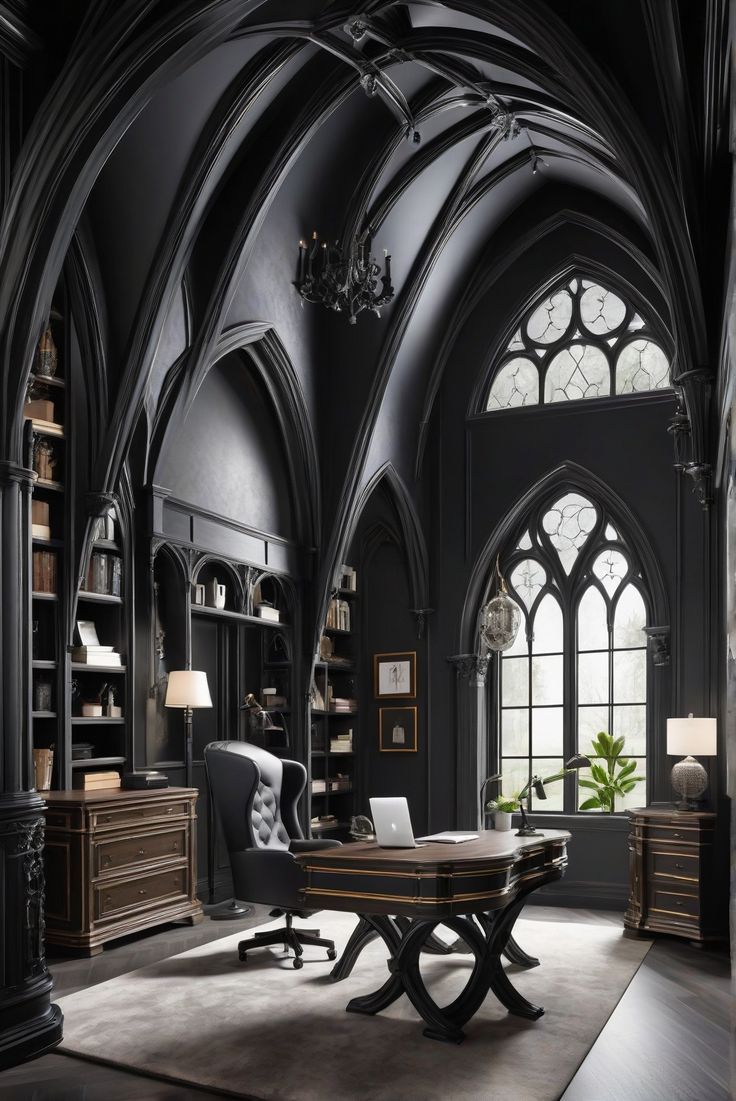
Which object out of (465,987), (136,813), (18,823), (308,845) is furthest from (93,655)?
(465,987)

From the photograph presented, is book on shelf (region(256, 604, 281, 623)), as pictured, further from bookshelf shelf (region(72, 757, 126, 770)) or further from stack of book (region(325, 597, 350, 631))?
bookshelf shelf (region(72, 757, 126, 770))

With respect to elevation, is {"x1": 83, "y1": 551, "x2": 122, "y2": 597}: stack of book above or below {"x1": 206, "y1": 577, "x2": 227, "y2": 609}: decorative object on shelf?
above

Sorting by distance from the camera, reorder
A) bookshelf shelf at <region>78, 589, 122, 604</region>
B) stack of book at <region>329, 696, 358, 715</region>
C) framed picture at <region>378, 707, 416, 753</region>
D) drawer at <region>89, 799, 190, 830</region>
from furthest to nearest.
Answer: framed picture at <region>378, 707, 416, 753</region>
stack of book at <region>329, 696, 358, 715</region>
bookshelf shelf at <region>78, 589, 122, 604</region>
drawer at <region>89, 799, 190, 830</region>

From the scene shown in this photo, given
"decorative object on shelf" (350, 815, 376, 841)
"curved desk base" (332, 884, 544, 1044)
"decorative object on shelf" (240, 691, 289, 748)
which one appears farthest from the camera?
"decorative object on shelf" (240, 691, 289, 748)

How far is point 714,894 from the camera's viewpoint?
7055 millimetres

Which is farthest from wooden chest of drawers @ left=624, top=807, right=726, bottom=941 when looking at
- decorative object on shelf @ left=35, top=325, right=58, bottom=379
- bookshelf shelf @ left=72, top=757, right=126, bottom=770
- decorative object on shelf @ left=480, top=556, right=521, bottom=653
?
decorative object on shelf @ left=35, top=325, right=58, bottom=379

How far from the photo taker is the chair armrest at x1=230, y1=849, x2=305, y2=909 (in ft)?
18.8

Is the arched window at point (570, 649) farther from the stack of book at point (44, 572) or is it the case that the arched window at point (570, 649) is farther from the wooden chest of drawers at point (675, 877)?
the stack of book at point (44, 572)

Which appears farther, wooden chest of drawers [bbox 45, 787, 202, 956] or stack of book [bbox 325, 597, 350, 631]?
stack of book [bbox 325, 597, 350, 631]

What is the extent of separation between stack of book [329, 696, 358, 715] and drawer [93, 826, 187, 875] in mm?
2920

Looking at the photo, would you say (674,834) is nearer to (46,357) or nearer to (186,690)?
(186,690)

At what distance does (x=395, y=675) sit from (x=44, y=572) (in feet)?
14.5

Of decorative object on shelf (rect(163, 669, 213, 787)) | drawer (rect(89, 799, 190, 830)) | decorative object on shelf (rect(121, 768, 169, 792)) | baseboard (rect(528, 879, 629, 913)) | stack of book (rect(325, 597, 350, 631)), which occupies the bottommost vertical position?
baseboard (rect(528, 879, 629, 913))

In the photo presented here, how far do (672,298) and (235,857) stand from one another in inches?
154
